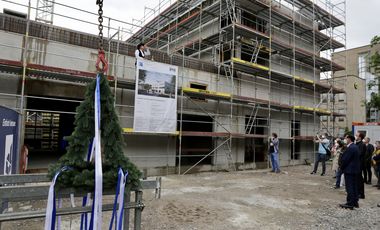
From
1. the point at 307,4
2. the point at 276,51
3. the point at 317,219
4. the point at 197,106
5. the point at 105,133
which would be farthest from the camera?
the point at 307,4

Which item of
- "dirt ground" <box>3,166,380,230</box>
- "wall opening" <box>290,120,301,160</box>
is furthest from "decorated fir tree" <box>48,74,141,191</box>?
"wall opening" <box>290,120,301,160</box>

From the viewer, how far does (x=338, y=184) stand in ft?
29.9

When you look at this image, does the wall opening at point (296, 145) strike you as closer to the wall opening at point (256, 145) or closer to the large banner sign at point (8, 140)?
the wall opening at point (256, 145)

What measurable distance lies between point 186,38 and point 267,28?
4.61 metres

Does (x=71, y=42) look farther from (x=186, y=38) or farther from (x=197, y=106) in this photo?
(x=186, y=38)

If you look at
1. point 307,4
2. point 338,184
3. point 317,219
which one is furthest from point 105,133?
point 307,4

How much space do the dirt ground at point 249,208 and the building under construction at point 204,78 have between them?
313 centimetres

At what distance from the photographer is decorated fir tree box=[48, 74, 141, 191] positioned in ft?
7.06

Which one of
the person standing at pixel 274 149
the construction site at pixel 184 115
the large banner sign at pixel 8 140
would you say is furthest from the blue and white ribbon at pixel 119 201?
the person standing at pixel 274 149

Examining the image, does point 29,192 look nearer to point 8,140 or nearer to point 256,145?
point 8,140

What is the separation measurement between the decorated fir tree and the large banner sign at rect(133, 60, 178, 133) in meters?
7.22

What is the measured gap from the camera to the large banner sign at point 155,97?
9727 mm

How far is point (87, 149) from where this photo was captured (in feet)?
7.66

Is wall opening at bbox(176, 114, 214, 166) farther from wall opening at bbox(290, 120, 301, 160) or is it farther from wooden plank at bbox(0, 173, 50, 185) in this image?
wooden plank at bbox(0, 173, 50, 185)
